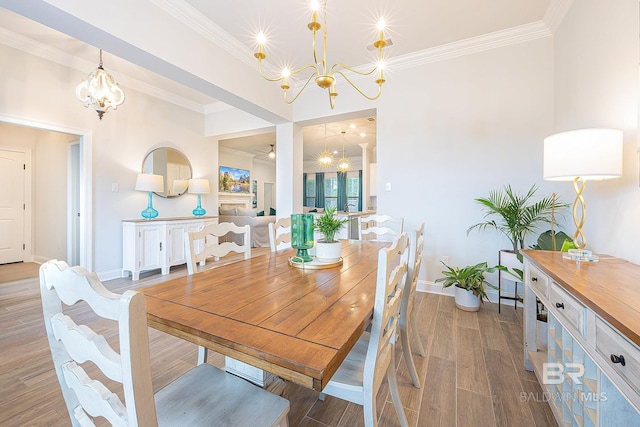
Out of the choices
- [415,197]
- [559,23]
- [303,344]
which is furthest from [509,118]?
[303,344]

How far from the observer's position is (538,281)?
1463 millimetres

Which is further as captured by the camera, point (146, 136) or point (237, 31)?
point (146, 136)

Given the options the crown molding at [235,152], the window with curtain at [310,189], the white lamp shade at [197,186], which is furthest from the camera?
the window with curtain at [310,189]

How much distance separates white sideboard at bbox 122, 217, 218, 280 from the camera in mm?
3654

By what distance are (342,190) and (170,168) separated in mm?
6348

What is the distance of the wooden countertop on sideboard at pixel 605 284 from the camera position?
74 centimetres

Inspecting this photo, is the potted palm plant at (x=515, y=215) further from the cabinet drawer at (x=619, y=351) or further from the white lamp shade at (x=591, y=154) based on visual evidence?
the cabinet drawer at (x=619, y=351)

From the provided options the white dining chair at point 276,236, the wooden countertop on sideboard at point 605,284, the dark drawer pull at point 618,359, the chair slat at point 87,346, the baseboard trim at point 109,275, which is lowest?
the baseboard trim at point 109,275

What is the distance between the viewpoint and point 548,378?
134 cm

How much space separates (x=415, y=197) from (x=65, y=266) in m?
3.15

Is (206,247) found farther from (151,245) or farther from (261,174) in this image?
(261,174)

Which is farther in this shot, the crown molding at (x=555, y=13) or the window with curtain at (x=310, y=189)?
the window with curtain at (x=310, y=189)

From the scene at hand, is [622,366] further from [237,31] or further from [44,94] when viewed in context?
[44,94]

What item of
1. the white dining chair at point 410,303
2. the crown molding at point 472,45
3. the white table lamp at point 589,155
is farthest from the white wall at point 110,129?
the white table lamp at point 589,155
